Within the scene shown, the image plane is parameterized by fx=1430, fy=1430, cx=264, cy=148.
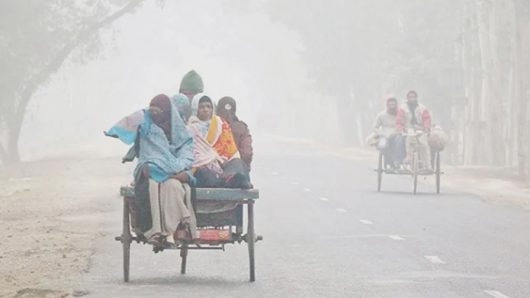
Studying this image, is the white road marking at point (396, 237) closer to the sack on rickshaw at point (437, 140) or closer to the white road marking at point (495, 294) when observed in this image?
the white road marking at point (495, 294)

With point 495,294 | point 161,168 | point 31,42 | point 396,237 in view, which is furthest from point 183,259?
point 31,42

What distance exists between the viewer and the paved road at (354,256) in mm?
13273

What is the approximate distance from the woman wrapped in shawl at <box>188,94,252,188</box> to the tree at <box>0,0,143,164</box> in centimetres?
3371

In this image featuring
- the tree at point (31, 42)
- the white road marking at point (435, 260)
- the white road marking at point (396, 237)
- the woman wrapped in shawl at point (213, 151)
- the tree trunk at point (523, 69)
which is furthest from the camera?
the tree at point (31, 42)

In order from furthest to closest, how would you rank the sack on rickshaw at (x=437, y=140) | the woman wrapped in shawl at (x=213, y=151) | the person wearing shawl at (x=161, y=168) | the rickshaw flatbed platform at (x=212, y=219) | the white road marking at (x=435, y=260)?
1. the sack on rickshaw at (x=437, y=140)
2. the white road marking at (x=435, y=260)
3. the woman wrapped in shawl at (x=213, y=151)
4. the rickshaw flatbed platform at (x=212, y=219)
5. the person wearing shawl at (x=161, y=168)

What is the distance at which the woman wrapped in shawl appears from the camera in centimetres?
1377

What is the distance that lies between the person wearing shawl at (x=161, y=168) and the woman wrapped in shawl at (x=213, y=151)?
26cm

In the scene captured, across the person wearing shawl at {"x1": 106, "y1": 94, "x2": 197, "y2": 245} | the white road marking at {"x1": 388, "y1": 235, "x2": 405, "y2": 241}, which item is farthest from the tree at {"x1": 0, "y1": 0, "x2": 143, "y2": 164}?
the person wearing shawl at {"x1": 106, "y1": 94, "x2": 197, "y2": 245}

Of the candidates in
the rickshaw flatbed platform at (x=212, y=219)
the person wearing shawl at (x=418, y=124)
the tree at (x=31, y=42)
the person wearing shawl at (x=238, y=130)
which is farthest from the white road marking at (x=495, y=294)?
the tree at (x=31, y=42)

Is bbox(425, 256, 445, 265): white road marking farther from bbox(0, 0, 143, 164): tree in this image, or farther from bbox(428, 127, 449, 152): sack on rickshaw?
bbox(0, 0, 143, 164): tree

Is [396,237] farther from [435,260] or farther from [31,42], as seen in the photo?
[31,42]

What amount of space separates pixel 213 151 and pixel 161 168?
75 centimetres

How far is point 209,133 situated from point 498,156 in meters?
35.7

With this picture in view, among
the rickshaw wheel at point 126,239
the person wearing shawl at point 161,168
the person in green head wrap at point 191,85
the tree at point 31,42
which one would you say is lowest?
the rickshaw wheel at point 126,239
